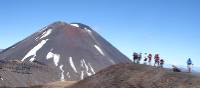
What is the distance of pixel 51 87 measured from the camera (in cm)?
8462

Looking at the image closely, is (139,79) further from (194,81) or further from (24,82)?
(24,82)

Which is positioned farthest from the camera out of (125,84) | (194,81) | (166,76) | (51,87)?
(51,87)

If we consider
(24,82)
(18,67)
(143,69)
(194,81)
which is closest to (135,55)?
(143,69)

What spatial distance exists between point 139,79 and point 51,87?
26.3 meters

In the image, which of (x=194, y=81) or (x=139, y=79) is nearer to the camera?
(x=194, y=81)

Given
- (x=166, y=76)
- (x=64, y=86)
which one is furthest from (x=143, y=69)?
(x=64, y=86)

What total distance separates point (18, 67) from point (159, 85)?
14756 cm

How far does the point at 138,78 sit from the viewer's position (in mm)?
64938

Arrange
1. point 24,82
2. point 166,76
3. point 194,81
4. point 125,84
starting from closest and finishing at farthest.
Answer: point 194,81 < point 166,76 < point 125,84 < point 24,82

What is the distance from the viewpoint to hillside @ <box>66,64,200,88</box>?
57.9 meters

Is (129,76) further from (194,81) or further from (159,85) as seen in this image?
(194,81)

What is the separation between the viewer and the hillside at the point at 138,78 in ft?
190

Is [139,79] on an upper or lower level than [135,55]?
lower

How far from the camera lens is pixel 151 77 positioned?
62.7 meters
